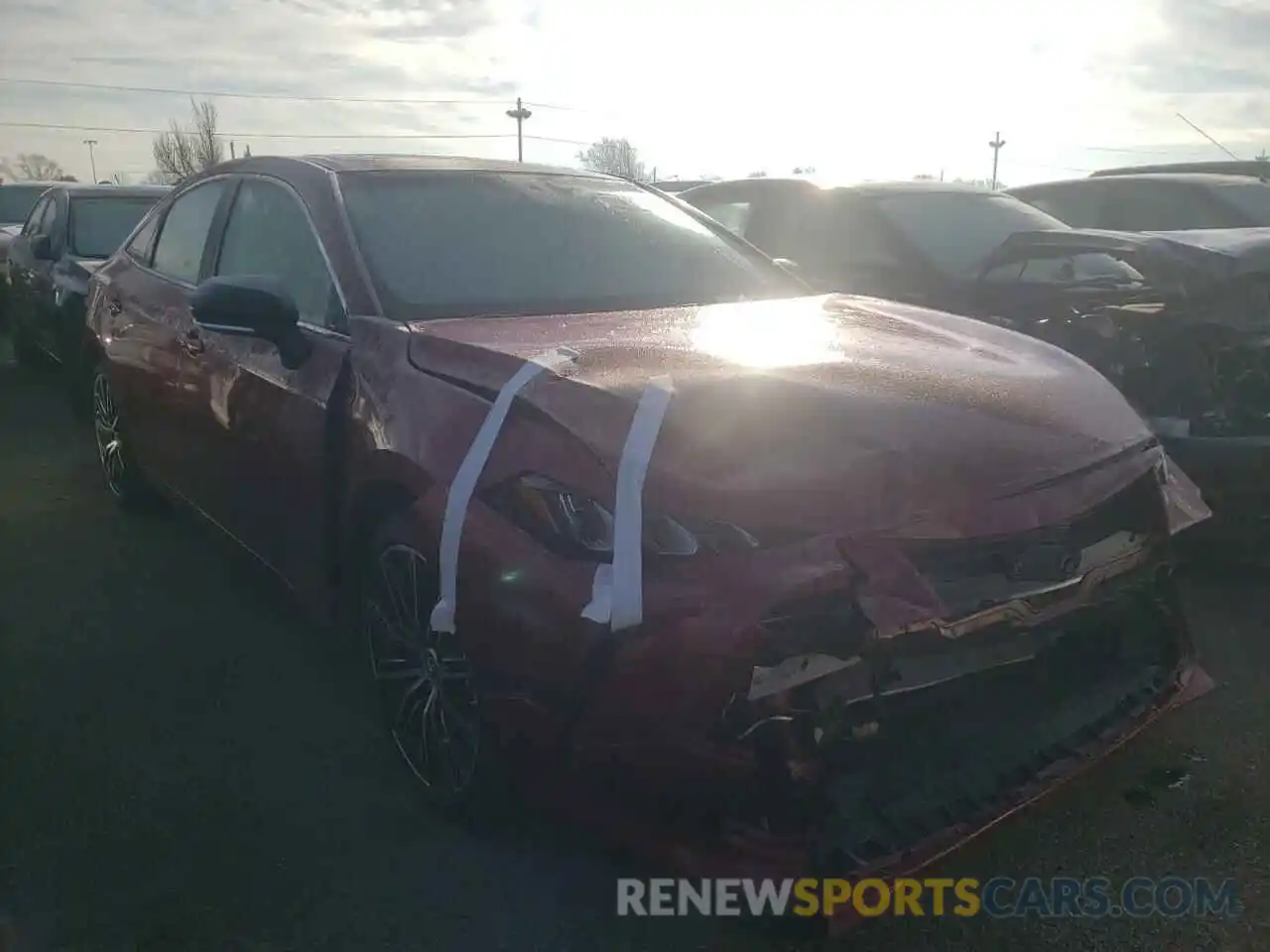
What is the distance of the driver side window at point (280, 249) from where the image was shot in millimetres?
3318

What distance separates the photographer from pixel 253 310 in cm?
316

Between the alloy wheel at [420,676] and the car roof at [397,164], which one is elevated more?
the car roof at [397,164]

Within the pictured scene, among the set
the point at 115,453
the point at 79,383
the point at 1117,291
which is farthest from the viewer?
the point at 79,383

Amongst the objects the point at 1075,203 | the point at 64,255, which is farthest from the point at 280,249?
the point at 1075,203

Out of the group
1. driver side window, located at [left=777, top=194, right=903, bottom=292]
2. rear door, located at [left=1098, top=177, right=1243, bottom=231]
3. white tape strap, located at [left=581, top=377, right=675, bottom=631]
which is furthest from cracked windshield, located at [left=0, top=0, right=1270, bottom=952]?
rear door, located at [left=1098, top=177, right=1243, bottom=231]

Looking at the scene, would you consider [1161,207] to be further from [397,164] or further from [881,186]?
[397,164]

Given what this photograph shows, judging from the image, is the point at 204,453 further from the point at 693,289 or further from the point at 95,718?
the point at 693,289

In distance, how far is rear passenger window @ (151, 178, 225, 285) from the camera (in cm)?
435

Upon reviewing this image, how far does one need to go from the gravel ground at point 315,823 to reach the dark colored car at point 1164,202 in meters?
3.56

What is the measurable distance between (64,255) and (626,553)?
23.1 ft

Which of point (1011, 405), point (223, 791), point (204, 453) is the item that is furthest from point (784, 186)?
point (223, 791)

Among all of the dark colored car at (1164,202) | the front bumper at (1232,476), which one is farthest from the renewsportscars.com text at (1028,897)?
the dark colored car at (1164,202)

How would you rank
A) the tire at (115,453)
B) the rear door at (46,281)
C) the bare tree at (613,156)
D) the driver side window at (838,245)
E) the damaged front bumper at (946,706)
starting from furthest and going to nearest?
1. the bare tree at (613,156)
2. the rear door at (46,281)
3. the driver side window at (838,245)
4. the tire at (115,453)
5. the damaged front bumper at (946,706)

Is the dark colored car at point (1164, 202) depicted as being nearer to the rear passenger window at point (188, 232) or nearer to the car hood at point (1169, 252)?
the car hood at point (1169, 252)
